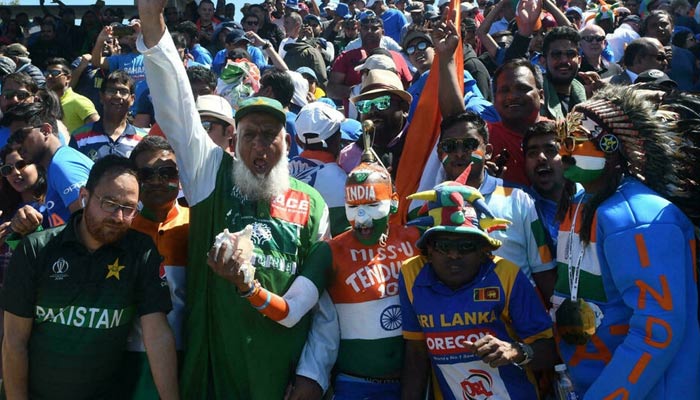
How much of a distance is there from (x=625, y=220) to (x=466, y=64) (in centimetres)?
411

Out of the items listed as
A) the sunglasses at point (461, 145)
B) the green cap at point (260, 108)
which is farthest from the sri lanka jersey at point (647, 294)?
the green cap at point (260, 108)

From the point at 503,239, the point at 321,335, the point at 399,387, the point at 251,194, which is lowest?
the point at 399,387

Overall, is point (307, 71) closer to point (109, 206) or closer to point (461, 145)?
point (461, 145)

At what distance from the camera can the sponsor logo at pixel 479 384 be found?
343 cm

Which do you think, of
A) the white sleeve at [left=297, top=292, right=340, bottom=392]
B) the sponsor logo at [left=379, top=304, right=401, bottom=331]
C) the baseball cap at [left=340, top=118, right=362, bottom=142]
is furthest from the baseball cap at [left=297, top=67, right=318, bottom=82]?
the sponsor logo at [left=379, top=304, right=401, bottom=331]

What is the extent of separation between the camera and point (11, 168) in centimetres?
491

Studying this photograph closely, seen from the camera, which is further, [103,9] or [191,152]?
[103,9]

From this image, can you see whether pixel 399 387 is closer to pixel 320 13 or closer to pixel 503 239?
pixel 503 239

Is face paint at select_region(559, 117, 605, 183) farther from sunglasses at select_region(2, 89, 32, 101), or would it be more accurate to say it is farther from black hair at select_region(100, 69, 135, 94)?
sunglasses at select_region(2, 89, 32, 101)

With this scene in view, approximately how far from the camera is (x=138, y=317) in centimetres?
370

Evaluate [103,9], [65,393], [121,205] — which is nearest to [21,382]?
[65,393]

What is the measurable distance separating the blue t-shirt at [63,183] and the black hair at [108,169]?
0.86 m

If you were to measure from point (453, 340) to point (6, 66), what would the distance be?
790 centimetres

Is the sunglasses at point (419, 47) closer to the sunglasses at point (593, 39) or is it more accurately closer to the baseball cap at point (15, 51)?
the sunglasses at point (593, 39)
